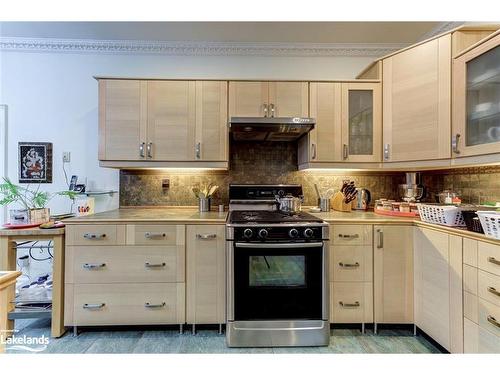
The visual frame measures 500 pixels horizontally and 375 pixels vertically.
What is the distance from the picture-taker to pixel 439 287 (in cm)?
179

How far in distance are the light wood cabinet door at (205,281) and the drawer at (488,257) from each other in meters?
1.61

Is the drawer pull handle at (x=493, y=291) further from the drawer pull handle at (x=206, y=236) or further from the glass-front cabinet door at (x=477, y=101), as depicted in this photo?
the drawer pull handle at (x=206, y=236)

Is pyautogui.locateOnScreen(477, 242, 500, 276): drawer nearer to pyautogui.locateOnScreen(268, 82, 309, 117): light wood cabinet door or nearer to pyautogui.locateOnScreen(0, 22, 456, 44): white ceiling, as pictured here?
pyautogui.locateOnScreen(268, 82, 309, 117): light wood cabinet door

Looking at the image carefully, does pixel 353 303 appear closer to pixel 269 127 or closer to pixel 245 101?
pixel 269 127

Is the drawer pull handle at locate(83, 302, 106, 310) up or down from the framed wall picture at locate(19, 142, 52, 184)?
down

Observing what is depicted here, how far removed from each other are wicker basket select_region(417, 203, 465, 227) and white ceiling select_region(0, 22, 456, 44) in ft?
5.77

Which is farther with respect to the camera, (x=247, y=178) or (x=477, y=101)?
(x=247, y=178)

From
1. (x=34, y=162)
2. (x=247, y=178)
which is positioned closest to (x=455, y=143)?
(x=247, y=178)

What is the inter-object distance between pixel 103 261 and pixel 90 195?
3.38 ft

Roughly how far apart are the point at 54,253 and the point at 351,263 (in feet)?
7.41

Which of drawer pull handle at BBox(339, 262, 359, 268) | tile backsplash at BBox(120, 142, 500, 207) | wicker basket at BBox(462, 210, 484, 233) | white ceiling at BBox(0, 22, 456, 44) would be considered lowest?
drawer pull handle at BBox(339, 262, 359, 268)

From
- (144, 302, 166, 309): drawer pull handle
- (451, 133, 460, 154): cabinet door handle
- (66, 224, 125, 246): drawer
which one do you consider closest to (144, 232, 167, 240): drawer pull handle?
(66, 224, 125, 246): drawer

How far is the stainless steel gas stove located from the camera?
1.87 meters
